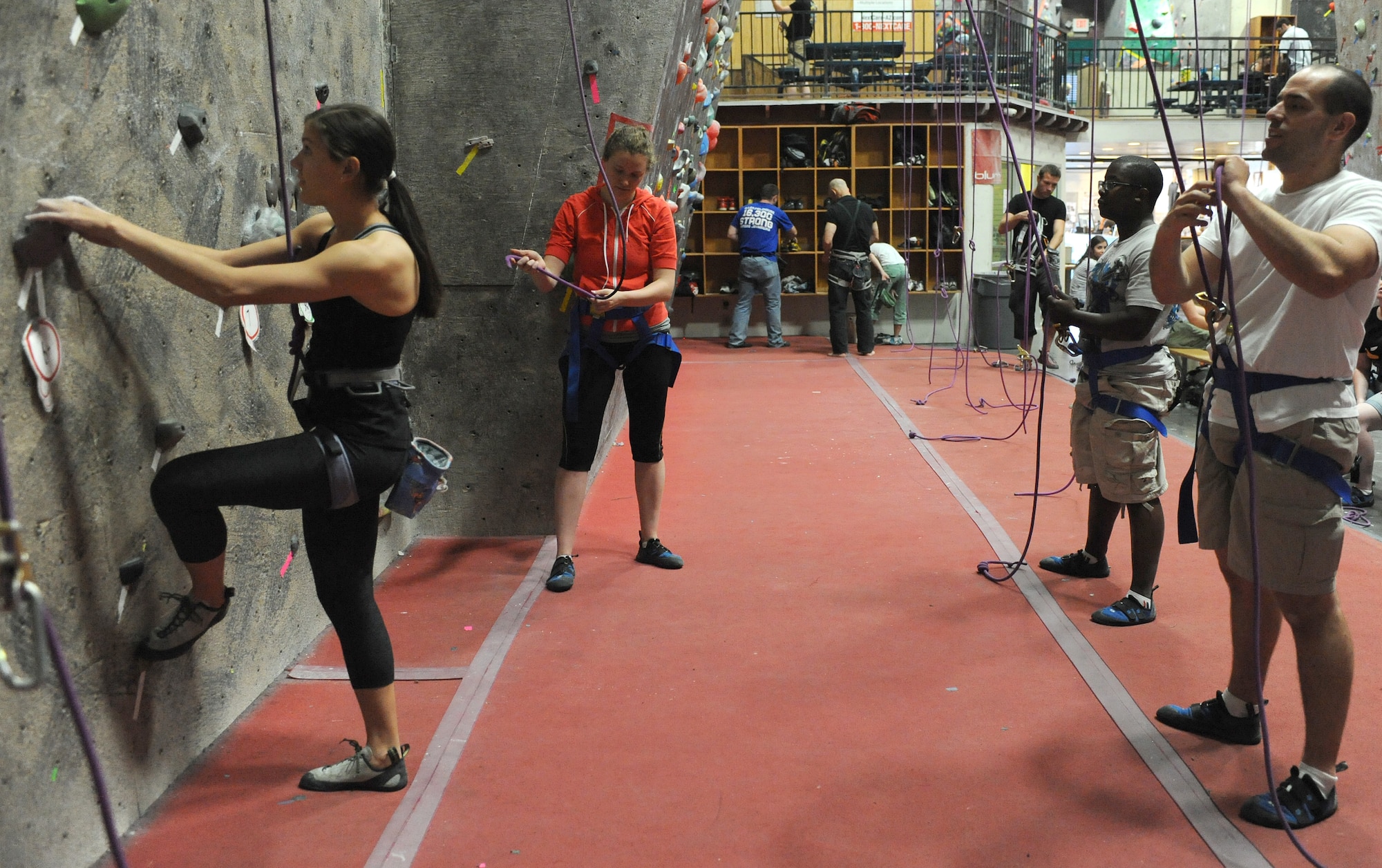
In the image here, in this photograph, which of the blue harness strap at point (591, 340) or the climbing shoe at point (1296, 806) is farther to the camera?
the blue harness strap at point (591, 340)

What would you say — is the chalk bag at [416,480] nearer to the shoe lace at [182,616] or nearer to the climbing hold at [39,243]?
the shoe lace at [182,616]

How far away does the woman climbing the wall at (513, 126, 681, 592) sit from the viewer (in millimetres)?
3584

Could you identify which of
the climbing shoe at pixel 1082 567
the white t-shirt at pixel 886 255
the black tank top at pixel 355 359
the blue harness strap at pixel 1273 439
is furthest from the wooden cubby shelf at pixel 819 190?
the black tank top at pixel 355 359

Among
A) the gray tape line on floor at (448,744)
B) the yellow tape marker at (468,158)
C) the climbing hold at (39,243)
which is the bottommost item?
the gray tape line on floor at (448,744)

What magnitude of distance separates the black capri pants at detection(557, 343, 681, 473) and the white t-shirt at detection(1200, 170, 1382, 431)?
190 cm

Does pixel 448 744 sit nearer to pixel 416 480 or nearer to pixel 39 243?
pixel 416 480

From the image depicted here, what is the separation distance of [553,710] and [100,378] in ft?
4.22

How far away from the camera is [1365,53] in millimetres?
4340

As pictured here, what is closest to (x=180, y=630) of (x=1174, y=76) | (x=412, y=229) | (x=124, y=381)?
(x=124, y=381)

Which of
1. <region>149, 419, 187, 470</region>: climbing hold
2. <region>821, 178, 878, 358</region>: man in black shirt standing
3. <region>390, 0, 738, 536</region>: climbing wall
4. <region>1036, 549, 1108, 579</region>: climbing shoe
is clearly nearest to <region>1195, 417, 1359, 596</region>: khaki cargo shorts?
<region>1036, 549, 1108, 579</region>: climbing shoe

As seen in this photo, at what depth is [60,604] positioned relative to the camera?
1.90 m

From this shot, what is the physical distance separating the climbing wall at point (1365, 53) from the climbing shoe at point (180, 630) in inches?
169

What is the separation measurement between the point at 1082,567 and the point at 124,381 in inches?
117

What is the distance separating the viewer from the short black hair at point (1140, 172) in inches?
126
